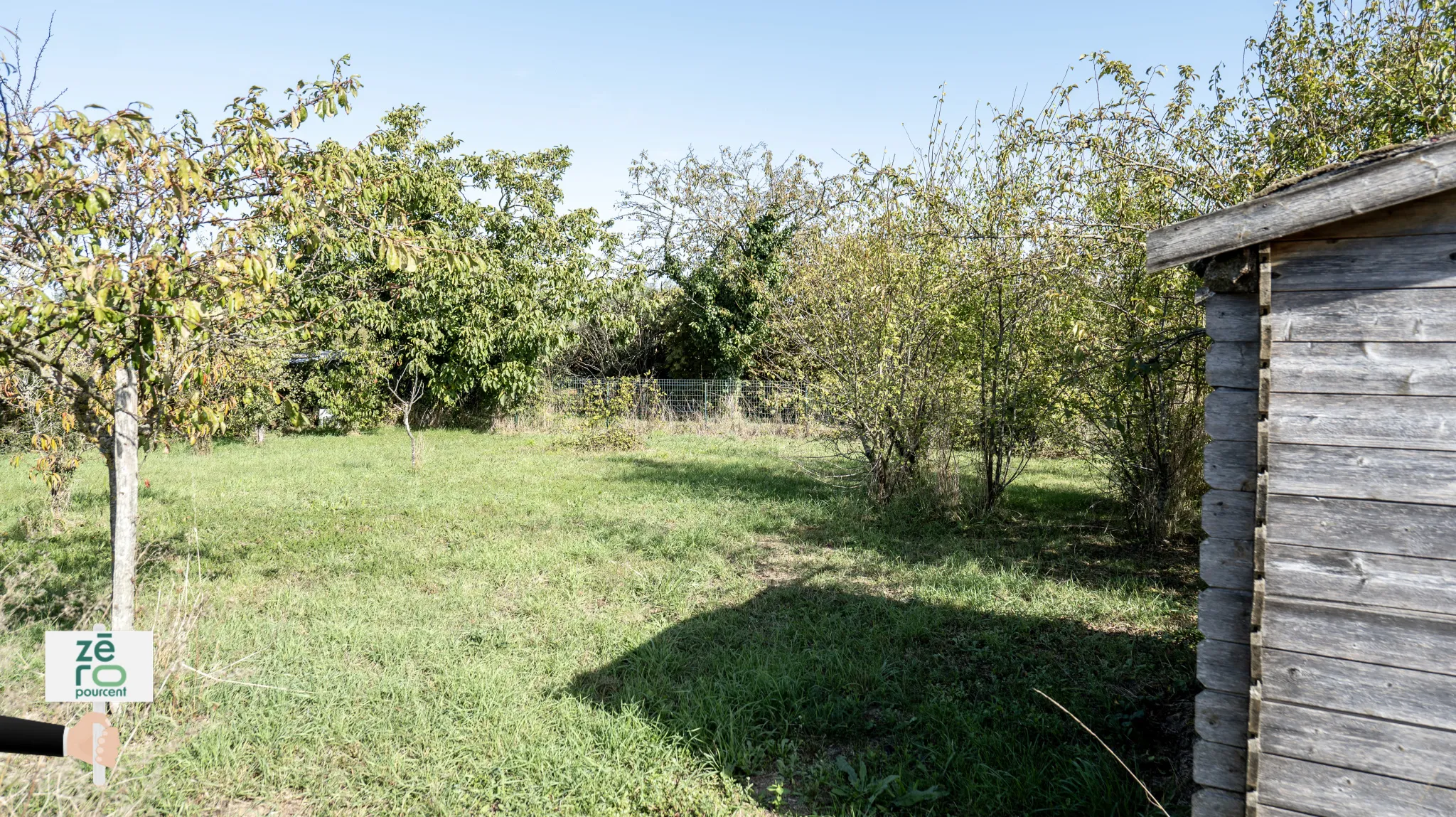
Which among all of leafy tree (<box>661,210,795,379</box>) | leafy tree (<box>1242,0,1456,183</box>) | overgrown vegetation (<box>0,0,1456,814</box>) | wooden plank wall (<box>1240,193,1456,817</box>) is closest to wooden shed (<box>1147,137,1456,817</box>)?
wooden plank wall (<box>1240,193,1456,817</box>)

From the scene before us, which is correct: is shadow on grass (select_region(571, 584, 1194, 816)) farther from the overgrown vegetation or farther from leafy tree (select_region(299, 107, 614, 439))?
leafy tree (select_region(299, 107, 614, 439))

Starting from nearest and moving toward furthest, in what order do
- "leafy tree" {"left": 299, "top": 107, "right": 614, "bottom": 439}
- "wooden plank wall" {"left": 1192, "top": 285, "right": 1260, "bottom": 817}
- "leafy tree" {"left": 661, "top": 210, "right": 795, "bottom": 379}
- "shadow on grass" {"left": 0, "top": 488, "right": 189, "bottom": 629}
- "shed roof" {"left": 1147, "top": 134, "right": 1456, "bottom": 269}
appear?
"shed roof" {"left": 1147, "top": 134, "right": 1456, "bottom": 269} → "wooden plank wall" {"left": 1192, "top": 285, "right": 1260, "bottom": 817} → "shadow on grass" {"left": 0, "top": 488, "right": 189, "bottom": 629} → "leafy tree" {"left": 299, "top": 107, "right": 614, "bottom": 439} → "leafy tree" {"left": 661, "top": 210, "right": 795, "bottom": 379}

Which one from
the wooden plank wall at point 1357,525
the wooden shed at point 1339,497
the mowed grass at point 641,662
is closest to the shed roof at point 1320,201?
the wooden shed at point 1339,497

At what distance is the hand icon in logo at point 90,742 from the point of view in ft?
6.48

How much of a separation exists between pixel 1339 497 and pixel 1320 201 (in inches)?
39.4

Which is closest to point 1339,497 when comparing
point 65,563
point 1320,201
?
point 1320,201

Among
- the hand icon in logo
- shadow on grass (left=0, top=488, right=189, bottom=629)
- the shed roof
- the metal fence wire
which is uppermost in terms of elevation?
the shed roof

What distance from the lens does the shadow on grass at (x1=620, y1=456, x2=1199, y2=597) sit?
7.28 meters

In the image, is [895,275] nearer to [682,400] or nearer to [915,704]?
[915,704]

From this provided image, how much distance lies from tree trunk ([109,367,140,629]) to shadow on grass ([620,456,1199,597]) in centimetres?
591

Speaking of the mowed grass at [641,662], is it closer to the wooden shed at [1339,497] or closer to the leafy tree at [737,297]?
the wooden shed at [1339,497]

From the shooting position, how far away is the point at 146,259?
133 inches

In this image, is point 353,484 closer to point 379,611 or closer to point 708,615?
point 379,611

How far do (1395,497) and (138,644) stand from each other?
4.32 metres
